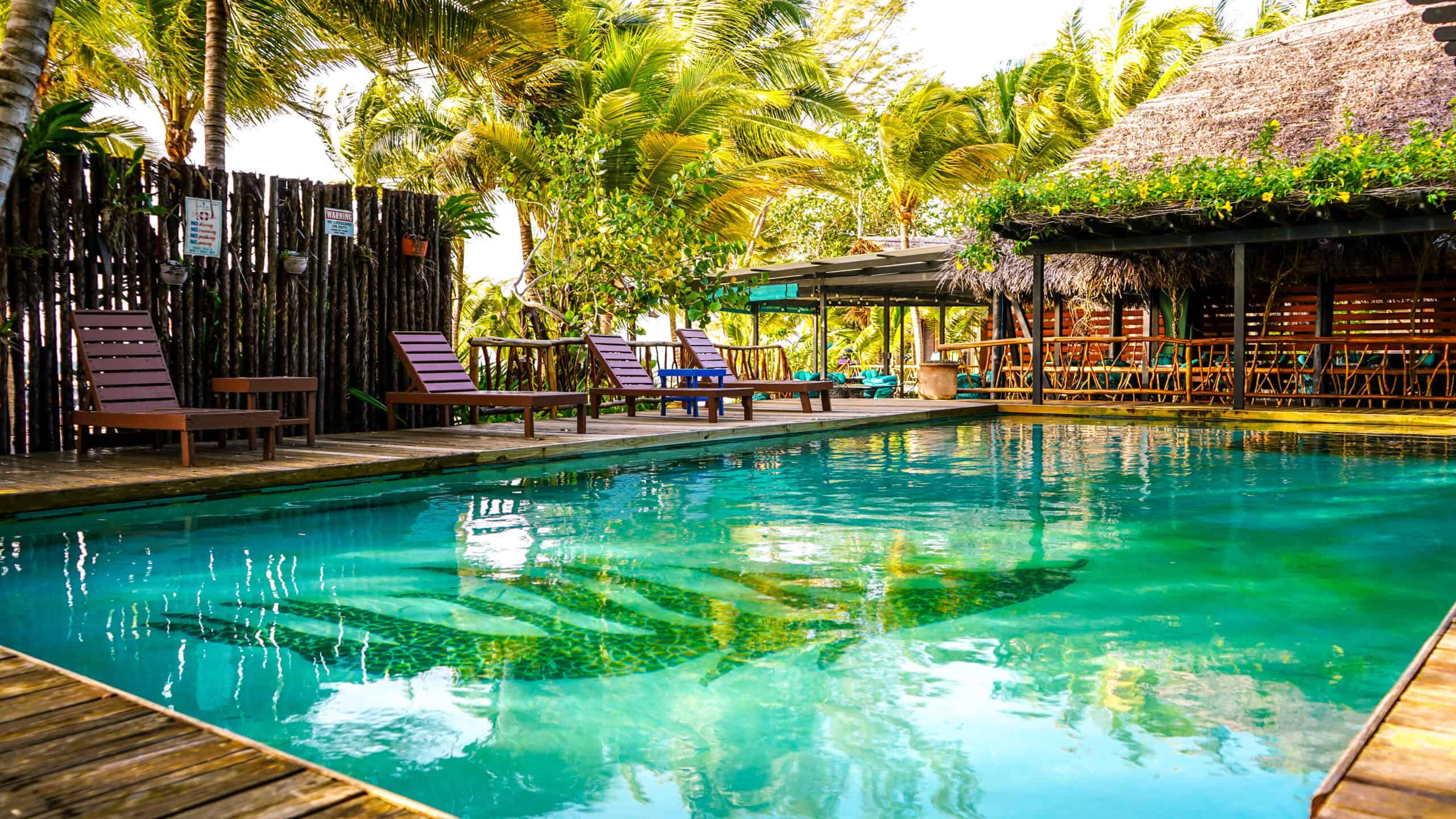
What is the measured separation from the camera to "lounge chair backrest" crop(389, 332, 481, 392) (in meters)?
9.48

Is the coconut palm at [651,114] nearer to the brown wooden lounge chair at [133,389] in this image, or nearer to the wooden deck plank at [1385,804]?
the brown wooden lounge chair at [133,389]

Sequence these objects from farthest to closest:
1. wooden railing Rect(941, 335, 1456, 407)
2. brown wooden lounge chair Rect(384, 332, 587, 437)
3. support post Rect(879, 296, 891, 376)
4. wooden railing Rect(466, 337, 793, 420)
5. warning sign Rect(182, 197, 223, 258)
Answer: support post Rect(879, 296, 891, 376)
wooden railing Rect(941, 335, 1456, 407)
wooden railing Rect(466, 337, 793, 420)
brown wooden lounge chair Rect(384, 332, 587, 437)
warning sign Rect(182, 197, 223, 258)

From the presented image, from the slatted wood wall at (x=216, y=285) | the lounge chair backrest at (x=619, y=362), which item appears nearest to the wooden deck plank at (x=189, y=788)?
the slatted wood wall at (x=216, y=285)

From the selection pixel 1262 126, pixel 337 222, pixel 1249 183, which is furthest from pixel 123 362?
pixel 1262 126

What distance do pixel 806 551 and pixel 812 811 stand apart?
274cm

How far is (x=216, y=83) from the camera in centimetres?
1198

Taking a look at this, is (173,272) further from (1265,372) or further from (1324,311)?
(1324,311)

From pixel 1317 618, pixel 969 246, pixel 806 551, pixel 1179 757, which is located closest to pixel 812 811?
pixel 1179 757

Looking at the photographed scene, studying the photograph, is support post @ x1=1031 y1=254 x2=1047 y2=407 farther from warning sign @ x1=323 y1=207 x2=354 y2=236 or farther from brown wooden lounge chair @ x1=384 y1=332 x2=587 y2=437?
warning sign @ x1=323 y1=207 x2=354 y2=236

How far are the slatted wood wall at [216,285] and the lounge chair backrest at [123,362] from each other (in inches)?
13.6

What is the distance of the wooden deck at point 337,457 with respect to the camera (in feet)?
18.9

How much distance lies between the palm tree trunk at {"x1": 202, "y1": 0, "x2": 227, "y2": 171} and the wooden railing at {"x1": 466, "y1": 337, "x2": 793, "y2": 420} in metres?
3.41

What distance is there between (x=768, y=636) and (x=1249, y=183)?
420 inches

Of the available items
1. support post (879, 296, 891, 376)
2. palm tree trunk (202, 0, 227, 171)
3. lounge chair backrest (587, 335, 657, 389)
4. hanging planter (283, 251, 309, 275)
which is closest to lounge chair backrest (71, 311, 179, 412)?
hanging planter (283, 251, 309, 275)
